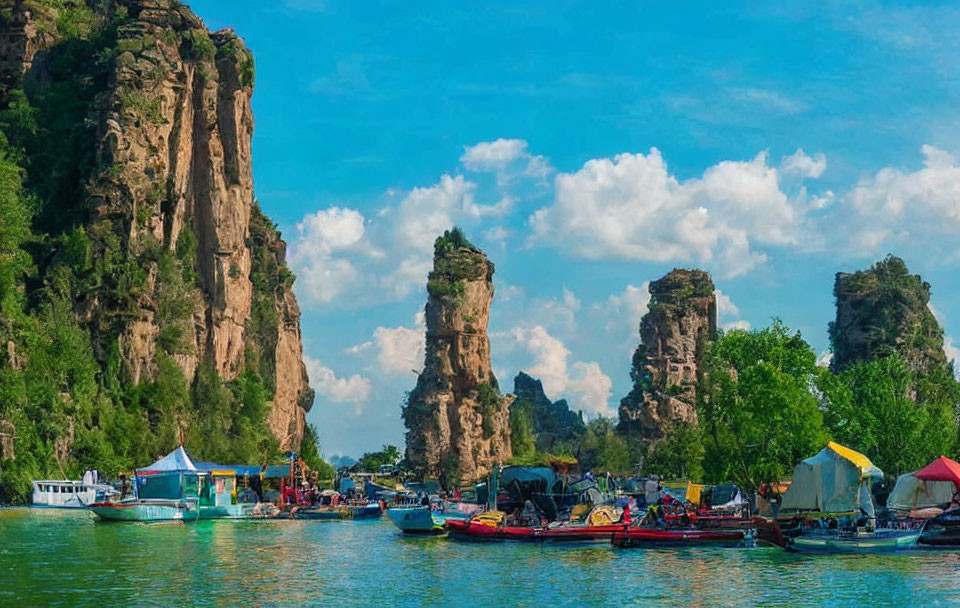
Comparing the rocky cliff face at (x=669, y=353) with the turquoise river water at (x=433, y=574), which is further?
the rocky cliff face at (x=669, y=353)

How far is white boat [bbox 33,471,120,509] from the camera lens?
90938 millimetres

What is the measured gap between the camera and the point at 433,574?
50.1 meters

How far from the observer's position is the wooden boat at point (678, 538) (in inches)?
2329

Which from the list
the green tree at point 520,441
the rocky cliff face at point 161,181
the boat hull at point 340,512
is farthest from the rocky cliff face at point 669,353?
the boat hull at point 340,512

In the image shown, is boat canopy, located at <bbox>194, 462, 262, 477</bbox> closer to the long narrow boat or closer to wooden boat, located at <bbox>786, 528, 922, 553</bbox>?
the long narrow boat

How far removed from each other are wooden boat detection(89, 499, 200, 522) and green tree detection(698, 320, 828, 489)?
39.0 metres

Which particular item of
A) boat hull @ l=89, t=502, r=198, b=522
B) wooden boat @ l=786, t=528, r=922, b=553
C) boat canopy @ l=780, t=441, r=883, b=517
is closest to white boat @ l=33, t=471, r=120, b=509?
boat hull @ l=89, t=502, r=198, b=522

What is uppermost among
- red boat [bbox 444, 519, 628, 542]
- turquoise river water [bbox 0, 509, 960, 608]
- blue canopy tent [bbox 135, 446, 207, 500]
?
blue canopy tent [bbox 135, 446, 207, 500]

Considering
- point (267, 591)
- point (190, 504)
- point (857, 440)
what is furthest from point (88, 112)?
point (267, 591)

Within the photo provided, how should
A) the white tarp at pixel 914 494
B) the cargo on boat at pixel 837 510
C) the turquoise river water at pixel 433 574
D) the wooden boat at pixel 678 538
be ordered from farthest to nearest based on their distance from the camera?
the white tarp at pixel 914 494 → the wooden boat at pixel 678 538 → the cargo on boat at pixel 837 510 → the turquoise river water at pixel 433 574

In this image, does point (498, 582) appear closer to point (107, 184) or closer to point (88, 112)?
point (107, 184)

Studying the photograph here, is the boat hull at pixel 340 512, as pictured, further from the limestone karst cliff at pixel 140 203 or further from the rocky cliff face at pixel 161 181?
the rocky cliff face at pixel 161 181

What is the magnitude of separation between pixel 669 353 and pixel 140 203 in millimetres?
82673

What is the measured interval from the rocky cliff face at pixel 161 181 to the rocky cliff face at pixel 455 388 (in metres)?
18.5
